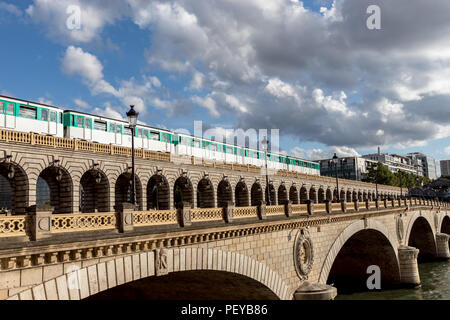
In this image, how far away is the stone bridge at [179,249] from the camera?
11.9 m

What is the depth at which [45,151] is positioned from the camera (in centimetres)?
2922

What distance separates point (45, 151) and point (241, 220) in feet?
52.3

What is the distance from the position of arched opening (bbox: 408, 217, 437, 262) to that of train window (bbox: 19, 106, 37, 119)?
191 ft

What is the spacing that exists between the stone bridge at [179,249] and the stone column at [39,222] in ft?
0.10

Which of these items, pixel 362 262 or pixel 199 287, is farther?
pixel 362 262

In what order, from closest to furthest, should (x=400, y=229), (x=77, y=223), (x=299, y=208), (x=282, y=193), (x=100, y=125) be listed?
(x=77, y=223) < (x=299, y=208) < (x=100, y=125) < (x=400, y=229) < (x=282, y=193)

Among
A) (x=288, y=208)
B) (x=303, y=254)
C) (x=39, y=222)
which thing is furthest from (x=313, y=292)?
(x=39, y=222)

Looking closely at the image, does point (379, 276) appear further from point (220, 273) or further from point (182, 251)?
point (182, 251)

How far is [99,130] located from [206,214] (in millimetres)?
20774

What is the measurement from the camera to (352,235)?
Answer: 42688 mm

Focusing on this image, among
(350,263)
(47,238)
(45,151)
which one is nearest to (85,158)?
(45,151)

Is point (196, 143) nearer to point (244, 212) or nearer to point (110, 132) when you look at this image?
point (110, 132)

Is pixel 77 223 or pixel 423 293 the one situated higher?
pixel 77 223

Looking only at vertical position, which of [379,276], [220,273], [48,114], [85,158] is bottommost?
[379,276]
